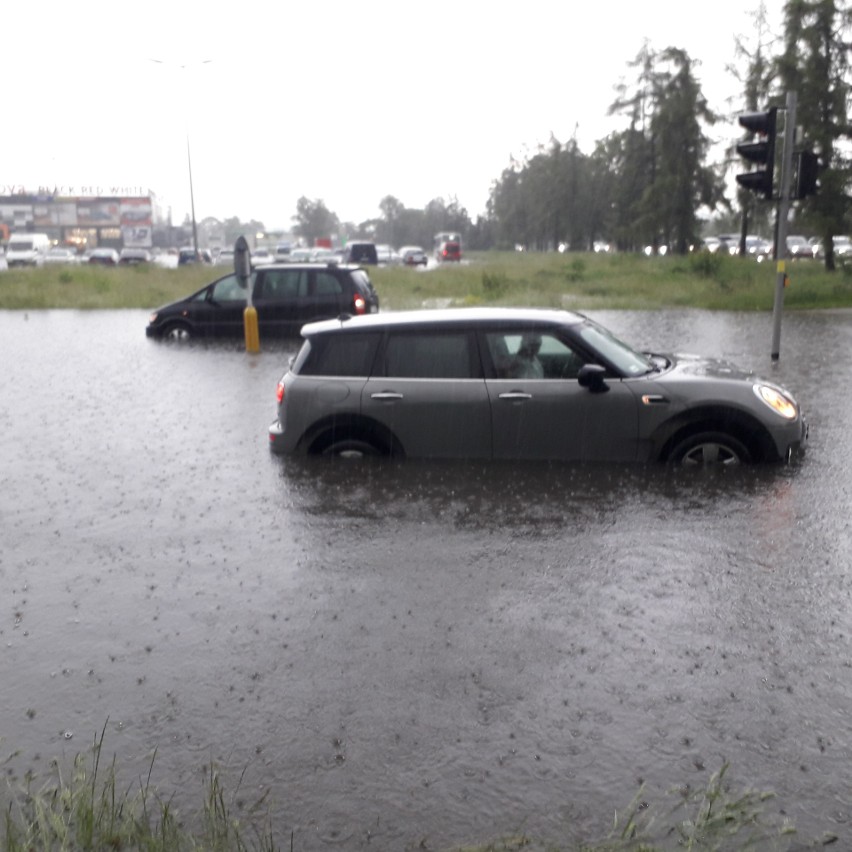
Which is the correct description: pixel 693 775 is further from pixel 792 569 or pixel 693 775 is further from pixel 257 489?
pixel 257 489

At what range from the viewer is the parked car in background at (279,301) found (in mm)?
21953

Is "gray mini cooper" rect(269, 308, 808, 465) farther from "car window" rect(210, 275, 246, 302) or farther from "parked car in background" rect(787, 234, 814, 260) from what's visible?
"parked car in background" rect(787, 234, 814, 260)

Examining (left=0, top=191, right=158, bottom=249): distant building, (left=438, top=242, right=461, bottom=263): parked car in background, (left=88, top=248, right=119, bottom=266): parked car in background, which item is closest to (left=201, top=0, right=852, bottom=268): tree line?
(left=438, top=242, right=461, bottom=263): parked car in background

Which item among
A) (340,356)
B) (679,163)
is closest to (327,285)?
(340,356)

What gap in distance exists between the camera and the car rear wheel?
910 inches

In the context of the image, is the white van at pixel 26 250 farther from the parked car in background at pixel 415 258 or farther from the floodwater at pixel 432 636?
the floodwater at pixel 432 636

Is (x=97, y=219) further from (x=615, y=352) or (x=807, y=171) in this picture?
(x=615, y=352)

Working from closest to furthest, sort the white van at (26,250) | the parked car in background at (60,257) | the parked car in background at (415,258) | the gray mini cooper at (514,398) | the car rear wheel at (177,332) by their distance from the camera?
1. the gray mini cooper at (514,398)
2. the car rear wheel at (177,332)
3. the white van at (26,250)
4. the parked car in background at (60,257)
5. the parked car in background at (415,258)

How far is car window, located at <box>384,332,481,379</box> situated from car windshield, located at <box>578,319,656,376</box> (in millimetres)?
1010

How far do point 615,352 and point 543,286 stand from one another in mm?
30159

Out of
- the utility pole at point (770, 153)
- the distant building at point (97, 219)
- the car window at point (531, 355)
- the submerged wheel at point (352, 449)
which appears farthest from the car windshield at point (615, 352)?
the distant building at point (97, 219)

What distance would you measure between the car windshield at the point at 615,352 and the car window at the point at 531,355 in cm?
22

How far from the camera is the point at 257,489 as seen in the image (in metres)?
9.31

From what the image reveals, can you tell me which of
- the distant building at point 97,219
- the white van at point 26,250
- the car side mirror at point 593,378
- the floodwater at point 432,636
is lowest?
the floodwater at point 432,636
